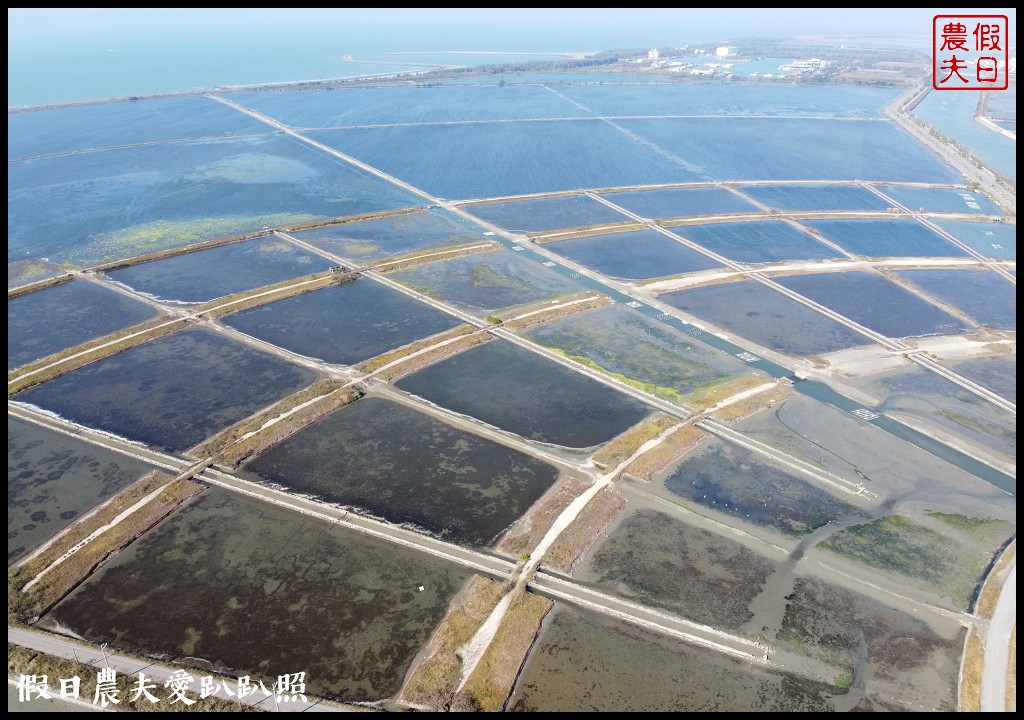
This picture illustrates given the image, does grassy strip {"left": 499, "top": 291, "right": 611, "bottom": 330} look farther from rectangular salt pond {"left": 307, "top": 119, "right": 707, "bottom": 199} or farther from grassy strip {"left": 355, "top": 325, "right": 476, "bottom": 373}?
rectangular salt pond {"left": 307, "top": 119, "right": 707, "bottom": 199}

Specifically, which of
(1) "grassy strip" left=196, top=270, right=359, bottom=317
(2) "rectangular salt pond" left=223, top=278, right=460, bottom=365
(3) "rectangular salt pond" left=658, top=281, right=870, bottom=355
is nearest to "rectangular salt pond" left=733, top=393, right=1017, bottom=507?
(3) "rectangular salt pond" left=658, top=281, right=870, bottom=355

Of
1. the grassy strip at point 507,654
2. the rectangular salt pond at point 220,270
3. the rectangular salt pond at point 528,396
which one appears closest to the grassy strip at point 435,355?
the rectangular salt pond at point 528,396

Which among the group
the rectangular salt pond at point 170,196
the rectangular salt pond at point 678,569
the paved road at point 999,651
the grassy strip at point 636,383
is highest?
the rectangular salt pond at point 170,196

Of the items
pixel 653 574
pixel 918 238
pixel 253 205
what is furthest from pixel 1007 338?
pixel 253 205

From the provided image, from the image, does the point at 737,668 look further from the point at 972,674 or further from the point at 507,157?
the point at 507,157

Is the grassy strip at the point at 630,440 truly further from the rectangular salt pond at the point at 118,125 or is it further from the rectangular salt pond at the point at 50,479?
the rectangular salt pond at the point at 118,125

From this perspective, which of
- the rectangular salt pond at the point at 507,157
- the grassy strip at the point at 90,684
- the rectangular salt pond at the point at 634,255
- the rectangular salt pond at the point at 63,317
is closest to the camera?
the grassy strip at the point at 90,684
